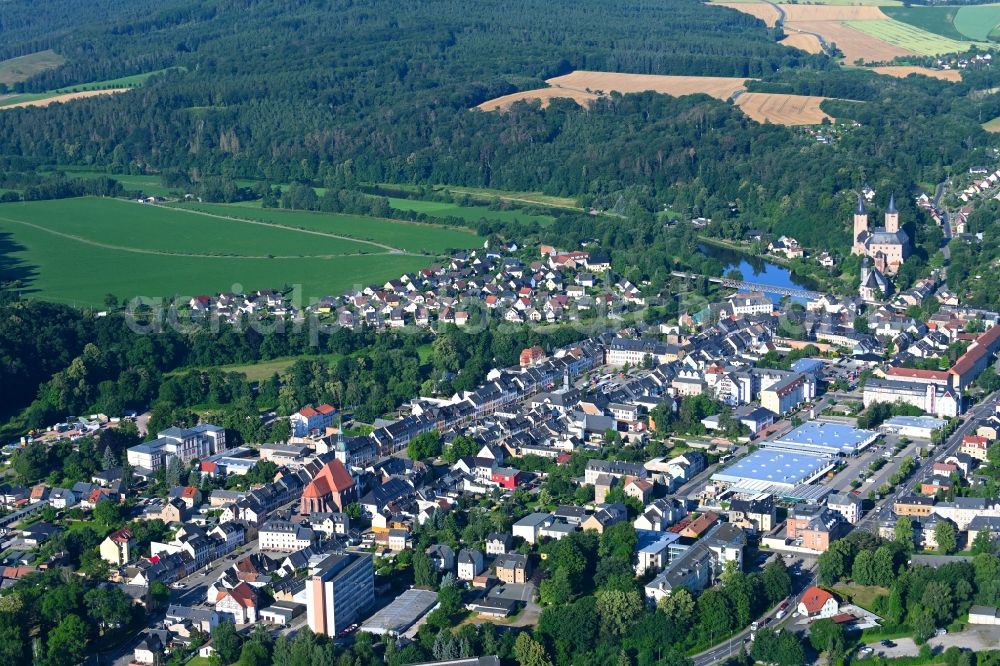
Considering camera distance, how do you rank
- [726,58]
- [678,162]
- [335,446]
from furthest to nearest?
1. [726,58]
2. [678,162]
3. [335,446]

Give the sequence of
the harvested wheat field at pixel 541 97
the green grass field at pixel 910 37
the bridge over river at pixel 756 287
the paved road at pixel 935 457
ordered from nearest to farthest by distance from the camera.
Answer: the paved road at pixel 935 457, the bridge over river at pixel 756 287, the harvested wheat field at pixel 541 97, the green grass field at pixel 910 37

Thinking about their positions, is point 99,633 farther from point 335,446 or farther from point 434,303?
point 434,303

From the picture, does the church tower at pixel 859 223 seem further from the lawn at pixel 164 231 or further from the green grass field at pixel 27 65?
the green grass field at pixel 27 65

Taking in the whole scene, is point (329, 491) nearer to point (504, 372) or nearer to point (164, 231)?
point (504, 372)

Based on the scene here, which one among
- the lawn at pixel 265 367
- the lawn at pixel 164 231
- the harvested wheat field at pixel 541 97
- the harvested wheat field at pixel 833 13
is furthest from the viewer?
the harvested wheat field at pixel 833 13

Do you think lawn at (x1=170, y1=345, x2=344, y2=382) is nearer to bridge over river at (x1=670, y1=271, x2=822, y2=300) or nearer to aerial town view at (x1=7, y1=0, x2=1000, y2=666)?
aerial town view at (x1=7, y1=0, x2=1000, y2=666)

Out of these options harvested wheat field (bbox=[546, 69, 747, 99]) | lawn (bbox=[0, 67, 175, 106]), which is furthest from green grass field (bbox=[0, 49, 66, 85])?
harvested wheat field (bbox=[546, 69, 747, 99])

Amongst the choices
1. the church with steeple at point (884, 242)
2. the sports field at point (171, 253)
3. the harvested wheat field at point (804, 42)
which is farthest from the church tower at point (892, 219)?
the harvested wheat field at point (804, 42)

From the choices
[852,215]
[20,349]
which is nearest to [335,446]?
[20,349]
